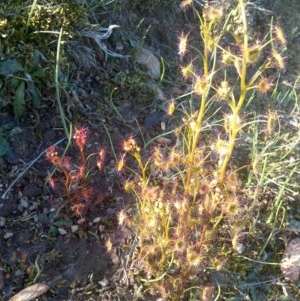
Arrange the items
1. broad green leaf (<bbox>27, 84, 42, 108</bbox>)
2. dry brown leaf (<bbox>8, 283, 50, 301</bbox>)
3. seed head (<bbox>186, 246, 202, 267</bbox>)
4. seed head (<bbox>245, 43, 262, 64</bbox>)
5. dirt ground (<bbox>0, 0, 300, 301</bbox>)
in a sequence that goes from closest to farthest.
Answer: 1. seed head (<bbox>245, 43, 262, 64</bbox>)
2. seed head (<bbox>186, 246, 202, 267</bbox>)
3. dry brown leaf (<bbox>8, 283, 50, 301</bbox>)
4. dirt ground (<bbox>0, 0, 300, 301</bbox>)
5. broad green leaf (<bbox>27, 84, 42, 108</bbox>)

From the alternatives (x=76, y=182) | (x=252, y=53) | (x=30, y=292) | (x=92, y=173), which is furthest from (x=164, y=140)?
(x=252, y=53)

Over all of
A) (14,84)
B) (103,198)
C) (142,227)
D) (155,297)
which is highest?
(14,84)

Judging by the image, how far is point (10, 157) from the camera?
2.27 m

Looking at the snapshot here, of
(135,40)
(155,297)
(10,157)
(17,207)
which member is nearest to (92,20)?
(135,40)

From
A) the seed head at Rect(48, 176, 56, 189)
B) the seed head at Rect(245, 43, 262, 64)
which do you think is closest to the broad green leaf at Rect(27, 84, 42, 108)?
the seed head at Rect(48, 176, 56, 189)

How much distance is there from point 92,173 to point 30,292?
576mm

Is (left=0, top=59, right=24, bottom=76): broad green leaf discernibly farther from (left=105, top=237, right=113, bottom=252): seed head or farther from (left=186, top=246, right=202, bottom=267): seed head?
(left=186, top=246, right=202, bottom=267): seed head

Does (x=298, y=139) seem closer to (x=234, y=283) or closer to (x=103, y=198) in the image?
(x=234, y=283)

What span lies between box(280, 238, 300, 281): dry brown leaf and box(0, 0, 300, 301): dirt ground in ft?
2.10

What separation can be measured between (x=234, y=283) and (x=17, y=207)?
908mm

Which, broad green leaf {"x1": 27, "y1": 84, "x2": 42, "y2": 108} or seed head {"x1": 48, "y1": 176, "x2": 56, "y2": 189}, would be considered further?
broad green leaf {"x1": 27, "y1": 84, "x2": 42, "y2": 108}

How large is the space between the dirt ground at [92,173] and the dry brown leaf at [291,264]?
641 millimetres

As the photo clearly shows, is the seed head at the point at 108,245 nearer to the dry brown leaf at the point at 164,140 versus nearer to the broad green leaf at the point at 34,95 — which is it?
the dry brown leaf at the point at 164,140

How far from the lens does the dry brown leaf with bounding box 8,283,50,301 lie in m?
1.94
